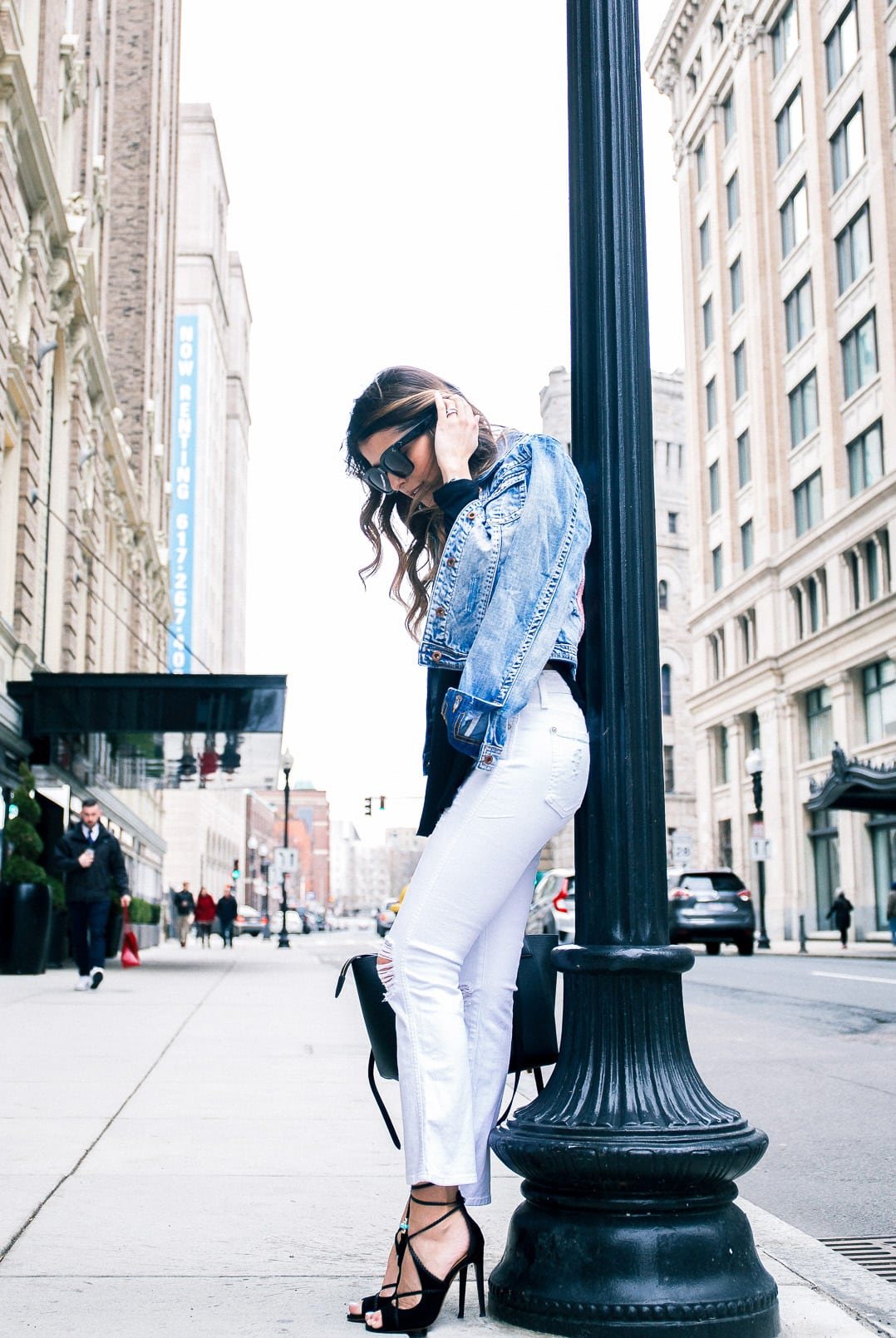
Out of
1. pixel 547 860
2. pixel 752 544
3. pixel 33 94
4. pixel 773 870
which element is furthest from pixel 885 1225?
pixel 547 860

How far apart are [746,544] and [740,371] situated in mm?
6501

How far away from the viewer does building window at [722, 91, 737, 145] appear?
5241 centimetres

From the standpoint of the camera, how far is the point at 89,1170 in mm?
4547

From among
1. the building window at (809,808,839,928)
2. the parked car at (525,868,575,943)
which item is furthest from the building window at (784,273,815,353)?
the parked car at (525,868,575,943)

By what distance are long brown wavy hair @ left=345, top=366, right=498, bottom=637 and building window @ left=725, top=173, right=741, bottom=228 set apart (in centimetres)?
5117

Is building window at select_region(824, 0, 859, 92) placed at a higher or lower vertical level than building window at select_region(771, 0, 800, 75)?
lower

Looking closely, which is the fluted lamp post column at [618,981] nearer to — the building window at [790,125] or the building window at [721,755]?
the building window at [790,125]

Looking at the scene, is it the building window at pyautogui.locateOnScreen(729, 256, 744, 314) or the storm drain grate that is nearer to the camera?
the storm drain grate

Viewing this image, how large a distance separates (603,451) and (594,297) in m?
0.37

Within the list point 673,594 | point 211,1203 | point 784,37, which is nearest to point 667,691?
point 673,594

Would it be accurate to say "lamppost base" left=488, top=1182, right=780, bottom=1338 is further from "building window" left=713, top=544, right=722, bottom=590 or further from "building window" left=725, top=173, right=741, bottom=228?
"building window" left=725, top=173, right=741, bottom=228

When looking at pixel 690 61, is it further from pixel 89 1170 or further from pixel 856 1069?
pixel 89 1170

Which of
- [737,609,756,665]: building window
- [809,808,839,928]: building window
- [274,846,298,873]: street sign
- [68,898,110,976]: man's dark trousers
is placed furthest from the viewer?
[737,609,756,665]: building window

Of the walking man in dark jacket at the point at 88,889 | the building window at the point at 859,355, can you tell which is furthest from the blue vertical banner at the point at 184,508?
the walking man in dark jacket at the point at 88,889
